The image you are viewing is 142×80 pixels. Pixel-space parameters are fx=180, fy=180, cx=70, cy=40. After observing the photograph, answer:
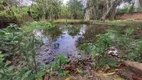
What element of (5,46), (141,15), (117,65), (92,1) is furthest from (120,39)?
(141,15)

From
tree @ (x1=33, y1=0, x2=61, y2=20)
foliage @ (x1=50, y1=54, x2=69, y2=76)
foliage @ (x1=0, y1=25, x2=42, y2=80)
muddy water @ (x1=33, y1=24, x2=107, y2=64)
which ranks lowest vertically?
muddy water @ (x1=33, y1=24, x2=107, y2=64)

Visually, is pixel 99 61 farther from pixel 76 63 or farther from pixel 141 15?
pixel 141 15

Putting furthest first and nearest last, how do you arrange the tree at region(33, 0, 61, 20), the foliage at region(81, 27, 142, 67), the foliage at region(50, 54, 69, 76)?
the tree at region(33, 0, 61, 20) < the foliage at region(81, 27, 142, 67) < the foliage at region(50, 54, 69, 76)

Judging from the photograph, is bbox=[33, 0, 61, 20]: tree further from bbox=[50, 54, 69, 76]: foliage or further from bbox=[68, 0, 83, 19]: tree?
bbox=[50, 54, 69, 76]: foliage

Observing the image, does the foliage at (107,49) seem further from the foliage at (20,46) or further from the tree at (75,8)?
the tree at (75,8)

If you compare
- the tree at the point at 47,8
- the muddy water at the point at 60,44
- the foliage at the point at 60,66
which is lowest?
the muddy water at the point at 60,44

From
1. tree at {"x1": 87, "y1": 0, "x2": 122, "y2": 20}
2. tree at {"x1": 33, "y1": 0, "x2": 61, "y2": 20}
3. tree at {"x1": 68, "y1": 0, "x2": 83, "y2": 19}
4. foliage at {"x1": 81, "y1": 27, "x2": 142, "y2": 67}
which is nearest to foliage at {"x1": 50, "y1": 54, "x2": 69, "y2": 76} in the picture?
foliage at {"x1": 81, "y1": 27, "x2": 142, "y2": 67}

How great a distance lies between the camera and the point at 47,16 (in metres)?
21.0

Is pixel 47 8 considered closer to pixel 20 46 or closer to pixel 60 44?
pixel 60 44

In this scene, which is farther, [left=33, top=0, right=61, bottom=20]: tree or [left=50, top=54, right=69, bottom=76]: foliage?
[left=33, top=0, right=61, bottom=20]: tree

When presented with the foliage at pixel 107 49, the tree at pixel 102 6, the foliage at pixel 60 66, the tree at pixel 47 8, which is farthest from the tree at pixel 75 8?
the foliage at pixel 60 66

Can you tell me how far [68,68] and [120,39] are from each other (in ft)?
3.79

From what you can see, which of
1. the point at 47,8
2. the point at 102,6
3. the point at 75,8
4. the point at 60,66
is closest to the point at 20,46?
the point at 60,66

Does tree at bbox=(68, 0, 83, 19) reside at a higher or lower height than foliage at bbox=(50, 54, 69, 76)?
higher
